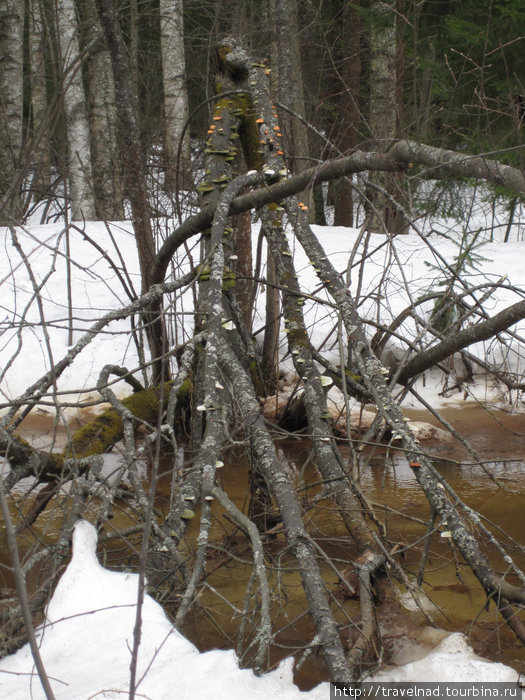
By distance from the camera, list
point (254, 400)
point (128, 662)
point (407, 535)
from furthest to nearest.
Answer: point (407, 535), point (254, 400), point (128, 662)

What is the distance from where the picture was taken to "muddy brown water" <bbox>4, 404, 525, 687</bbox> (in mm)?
2889

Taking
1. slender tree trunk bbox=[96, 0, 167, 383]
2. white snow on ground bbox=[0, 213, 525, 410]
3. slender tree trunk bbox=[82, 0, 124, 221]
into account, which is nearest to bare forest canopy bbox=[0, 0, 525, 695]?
slender tree trunk bbox=[96, 0, 167, 383]

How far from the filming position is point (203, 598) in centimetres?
333

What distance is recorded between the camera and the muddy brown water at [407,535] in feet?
9.48

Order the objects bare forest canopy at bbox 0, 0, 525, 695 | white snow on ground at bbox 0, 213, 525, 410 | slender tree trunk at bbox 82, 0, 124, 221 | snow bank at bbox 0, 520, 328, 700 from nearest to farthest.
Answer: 1. snow bank at bbox 0, 520, 328, 700
2. bare forest canopy at bbox 0, 0, 525, 695
3. white snow on ground at bbox 0, 213, 525, 410
4. slender tree trunk at bbox 82, 0, 124, 221

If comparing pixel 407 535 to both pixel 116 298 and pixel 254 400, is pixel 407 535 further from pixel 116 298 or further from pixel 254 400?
pixel 116 298

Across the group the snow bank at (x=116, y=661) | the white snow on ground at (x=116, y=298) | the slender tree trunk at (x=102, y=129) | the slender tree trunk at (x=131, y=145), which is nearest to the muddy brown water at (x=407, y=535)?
the snow bank at (x=116, y=661)

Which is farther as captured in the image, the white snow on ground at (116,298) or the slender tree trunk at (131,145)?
the white snow on ground at (116,298)

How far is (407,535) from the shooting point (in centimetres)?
392

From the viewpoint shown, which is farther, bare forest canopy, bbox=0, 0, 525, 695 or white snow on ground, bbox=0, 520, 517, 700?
bare forest canopy, bbox=0, 0, 525, 695

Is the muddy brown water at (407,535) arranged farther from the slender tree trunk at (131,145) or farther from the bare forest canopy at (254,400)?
the slender tree trunk at (131,145)

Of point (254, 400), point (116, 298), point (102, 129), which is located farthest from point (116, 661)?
point (102, 129)

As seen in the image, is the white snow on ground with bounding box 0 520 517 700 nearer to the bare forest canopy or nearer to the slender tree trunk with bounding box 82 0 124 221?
the bare forest canopy

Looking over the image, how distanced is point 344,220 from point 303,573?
10145mm
